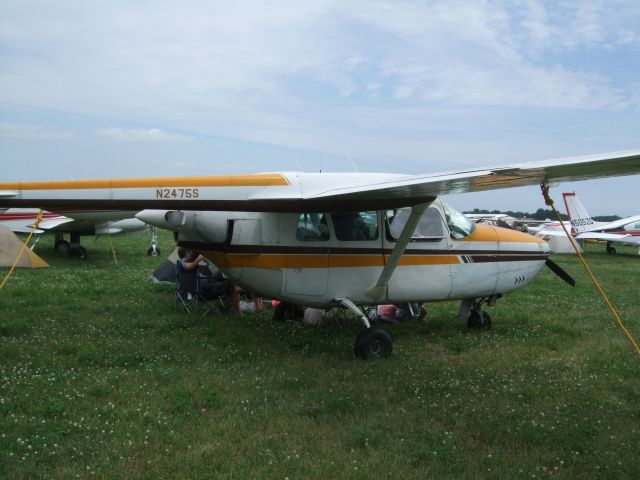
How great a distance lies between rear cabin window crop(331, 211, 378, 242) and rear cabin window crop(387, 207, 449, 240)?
0.25 m

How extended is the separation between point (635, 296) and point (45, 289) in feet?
43.7

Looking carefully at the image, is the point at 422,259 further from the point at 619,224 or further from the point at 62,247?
the point at 619,224

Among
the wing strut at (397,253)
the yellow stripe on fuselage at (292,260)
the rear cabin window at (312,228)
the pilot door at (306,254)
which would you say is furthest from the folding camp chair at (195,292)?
the wing strut at (397,253)

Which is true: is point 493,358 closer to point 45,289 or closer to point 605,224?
point 45,289

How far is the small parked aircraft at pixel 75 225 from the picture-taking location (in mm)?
17875

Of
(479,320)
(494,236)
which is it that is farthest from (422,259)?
(479,320)

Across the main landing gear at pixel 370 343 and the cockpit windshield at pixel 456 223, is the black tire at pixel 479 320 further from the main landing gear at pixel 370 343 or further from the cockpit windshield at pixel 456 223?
the main landing gear at pixel 370 343

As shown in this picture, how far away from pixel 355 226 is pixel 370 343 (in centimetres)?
154

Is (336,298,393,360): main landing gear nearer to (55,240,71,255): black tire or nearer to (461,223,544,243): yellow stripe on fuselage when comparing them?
(461,223,544,243): yellow stripe on fuselage

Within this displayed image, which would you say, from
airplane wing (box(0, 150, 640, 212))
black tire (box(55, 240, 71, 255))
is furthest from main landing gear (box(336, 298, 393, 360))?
black tire (box(55, 240, 71, 255))

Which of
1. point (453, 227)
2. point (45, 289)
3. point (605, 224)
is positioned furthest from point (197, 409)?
point (605, 224)

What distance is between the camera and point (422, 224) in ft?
25.6

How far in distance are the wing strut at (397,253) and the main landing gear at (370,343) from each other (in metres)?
0.39

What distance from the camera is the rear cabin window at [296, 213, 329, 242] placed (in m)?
7.22
